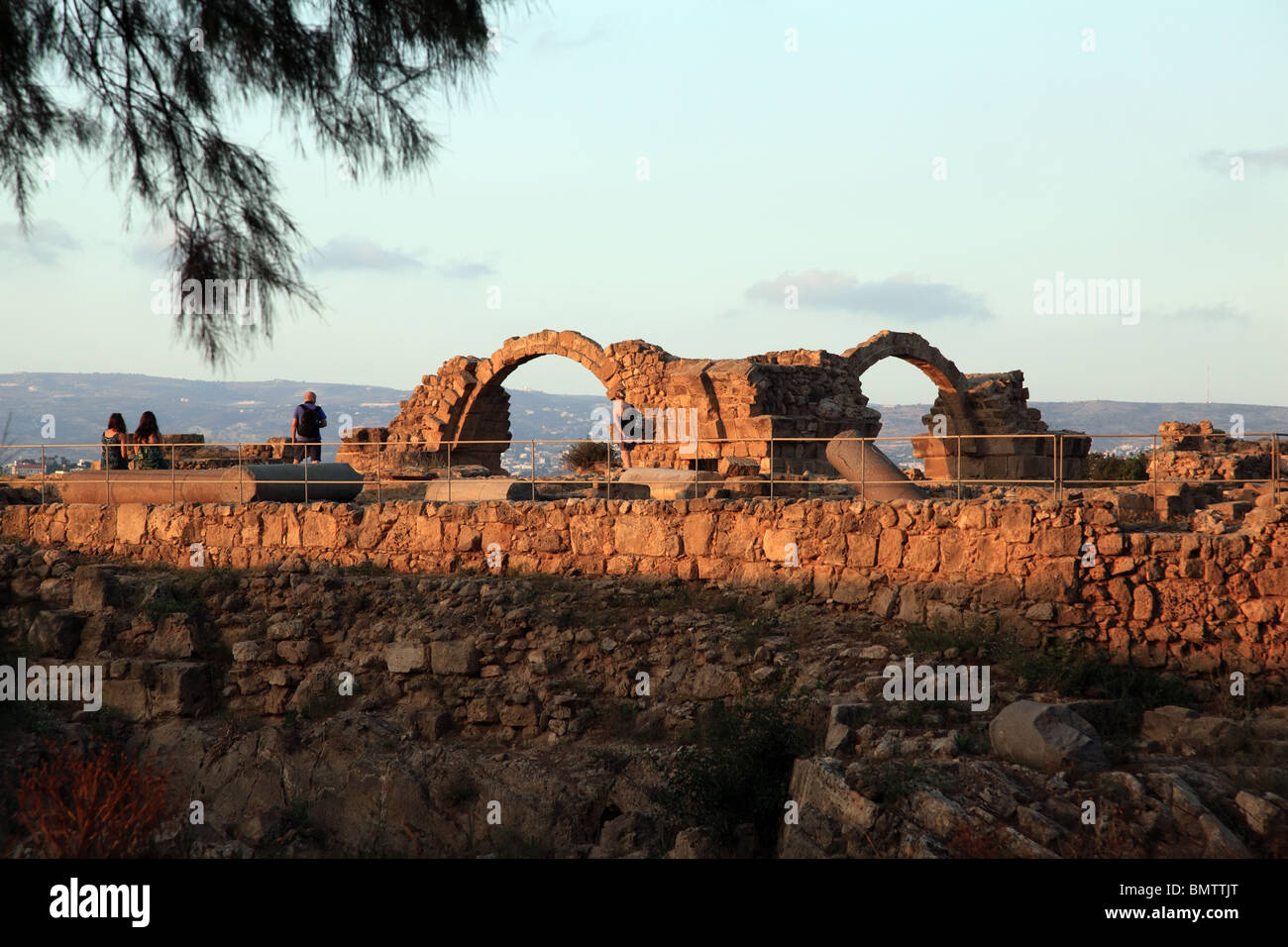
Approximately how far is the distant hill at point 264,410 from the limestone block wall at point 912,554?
48.9 metres

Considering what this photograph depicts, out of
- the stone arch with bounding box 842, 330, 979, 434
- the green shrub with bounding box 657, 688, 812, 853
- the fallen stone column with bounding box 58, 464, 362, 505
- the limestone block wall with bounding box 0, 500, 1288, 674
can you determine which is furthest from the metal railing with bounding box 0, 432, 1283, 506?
the green shrub with bounding box 657, 688, 812, 853

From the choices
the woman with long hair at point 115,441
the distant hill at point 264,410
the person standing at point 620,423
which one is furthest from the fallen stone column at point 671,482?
the distant hill at point 264,410

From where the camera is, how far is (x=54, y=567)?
1133cm

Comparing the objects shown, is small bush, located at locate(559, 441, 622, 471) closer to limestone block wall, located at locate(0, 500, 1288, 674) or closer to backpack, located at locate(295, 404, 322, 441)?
backpack, located at locate(295, 404, 322, 441)

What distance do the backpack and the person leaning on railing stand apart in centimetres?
200

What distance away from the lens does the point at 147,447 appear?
555 inches

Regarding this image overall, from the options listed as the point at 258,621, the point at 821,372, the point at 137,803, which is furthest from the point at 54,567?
the point at 821,372

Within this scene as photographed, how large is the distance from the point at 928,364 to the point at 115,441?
14.8 m

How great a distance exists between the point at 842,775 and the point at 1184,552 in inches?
133

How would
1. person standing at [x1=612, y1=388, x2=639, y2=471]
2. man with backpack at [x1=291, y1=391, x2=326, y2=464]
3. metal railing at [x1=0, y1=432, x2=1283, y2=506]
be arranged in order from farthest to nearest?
1. person standing at [x1=612, y1=388, x2=639, y2=471]
2. man with backpack at [x1=291, y1=391, x2=326, y2=464]
3. metal railing at [x1=0, y1=432, x2=1283, y2=506]

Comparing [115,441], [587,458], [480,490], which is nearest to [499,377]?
[587,458]

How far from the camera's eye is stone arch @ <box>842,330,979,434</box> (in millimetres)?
19984

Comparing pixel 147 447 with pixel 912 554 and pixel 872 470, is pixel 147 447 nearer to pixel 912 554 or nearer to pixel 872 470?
pixel 872 470
